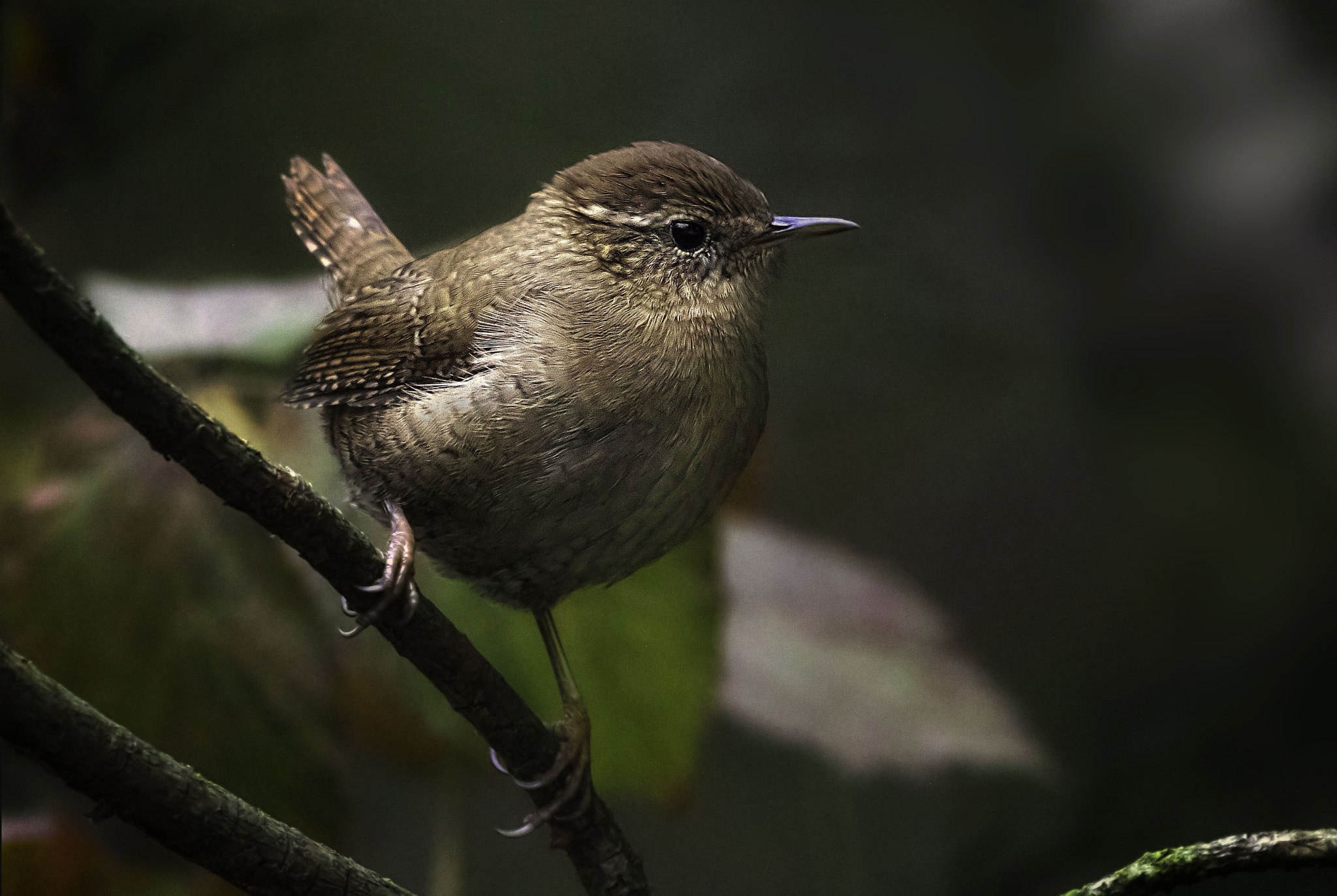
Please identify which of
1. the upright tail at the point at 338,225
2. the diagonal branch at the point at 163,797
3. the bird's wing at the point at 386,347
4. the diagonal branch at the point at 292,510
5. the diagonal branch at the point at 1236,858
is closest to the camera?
the diagonal branch at the point at 292,510

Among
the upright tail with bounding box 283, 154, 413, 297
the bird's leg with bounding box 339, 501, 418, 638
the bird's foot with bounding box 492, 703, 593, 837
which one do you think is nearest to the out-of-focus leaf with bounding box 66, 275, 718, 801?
the upright tail with bounding box 283, 154, 413, 297

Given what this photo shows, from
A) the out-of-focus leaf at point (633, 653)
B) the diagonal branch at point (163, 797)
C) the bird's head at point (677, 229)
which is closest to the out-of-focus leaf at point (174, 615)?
the out-of-focus leaf at point (633, 653)

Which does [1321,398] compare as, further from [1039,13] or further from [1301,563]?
[1039,13]

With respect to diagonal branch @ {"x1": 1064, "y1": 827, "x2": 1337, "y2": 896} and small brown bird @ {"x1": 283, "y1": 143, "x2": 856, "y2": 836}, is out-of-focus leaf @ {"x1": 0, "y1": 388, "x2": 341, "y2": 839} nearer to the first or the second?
small brown bird @ {"x1": 283, "y1": 143, "x2": 856, "y2": 836}

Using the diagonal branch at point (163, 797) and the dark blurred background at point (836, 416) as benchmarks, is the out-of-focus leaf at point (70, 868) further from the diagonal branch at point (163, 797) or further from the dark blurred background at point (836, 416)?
the diagonal branch at point (163, 797)

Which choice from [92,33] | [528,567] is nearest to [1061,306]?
[528,567]
